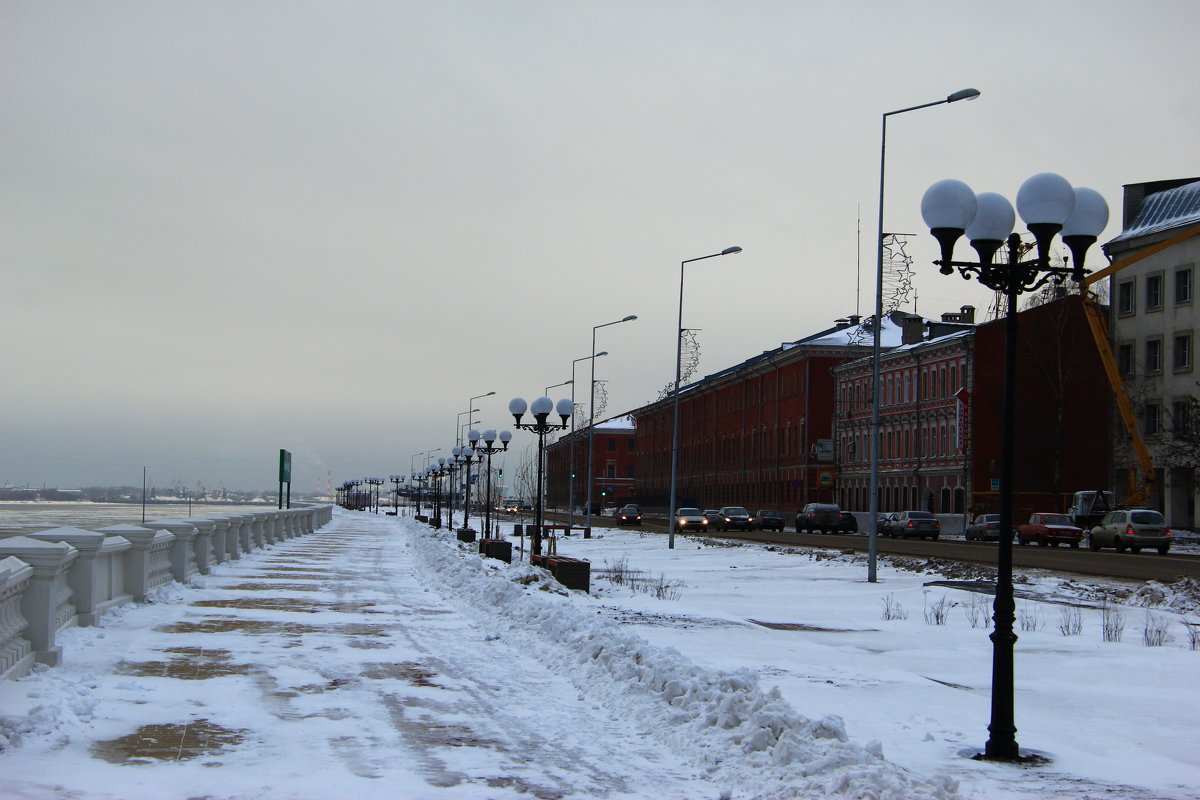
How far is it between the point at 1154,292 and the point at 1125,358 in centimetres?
428

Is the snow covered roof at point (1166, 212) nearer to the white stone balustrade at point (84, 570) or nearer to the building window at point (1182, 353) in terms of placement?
the building window at point (1182, 353)

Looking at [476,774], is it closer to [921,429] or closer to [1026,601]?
[1026,601]

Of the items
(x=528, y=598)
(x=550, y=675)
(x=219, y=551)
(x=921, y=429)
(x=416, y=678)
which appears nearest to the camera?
(x=416, y=678)

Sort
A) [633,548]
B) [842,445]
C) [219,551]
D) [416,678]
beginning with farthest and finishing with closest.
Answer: [842,445]
[633,548]
[219,551]
[416,678]

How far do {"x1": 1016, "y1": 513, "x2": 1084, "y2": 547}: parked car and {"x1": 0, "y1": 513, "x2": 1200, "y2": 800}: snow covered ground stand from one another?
110 feet

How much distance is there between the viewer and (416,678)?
11.3 m

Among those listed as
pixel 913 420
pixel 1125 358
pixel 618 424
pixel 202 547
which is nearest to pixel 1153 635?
pixel 202 547

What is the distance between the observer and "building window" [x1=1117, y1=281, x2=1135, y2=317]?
70.0m

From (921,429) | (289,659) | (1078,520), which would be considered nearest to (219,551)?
(289,659)

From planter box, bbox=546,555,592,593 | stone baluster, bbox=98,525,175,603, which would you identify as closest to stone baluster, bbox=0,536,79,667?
stone baluster, bbox=98,525,175,603

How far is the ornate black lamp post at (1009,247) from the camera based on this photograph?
843 centimetres

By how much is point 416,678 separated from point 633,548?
33.4 metres

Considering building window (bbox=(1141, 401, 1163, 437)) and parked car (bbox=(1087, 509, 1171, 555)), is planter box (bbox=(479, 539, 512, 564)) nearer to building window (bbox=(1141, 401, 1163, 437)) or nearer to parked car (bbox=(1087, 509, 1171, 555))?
parked car (bbox=(1087, 509, 1171, 555))

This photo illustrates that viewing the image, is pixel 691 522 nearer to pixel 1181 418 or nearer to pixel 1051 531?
pixel 1051 531
